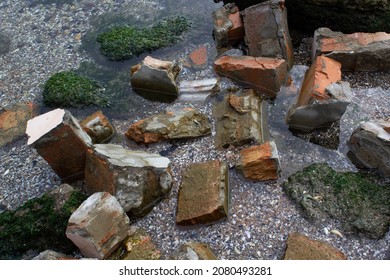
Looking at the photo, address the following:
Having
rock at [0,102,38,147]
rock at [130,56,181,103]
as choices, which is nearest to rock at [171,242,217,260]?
rock at [130,56,181,103]

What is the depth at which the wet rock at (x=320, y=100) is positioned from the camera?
4.51 metres

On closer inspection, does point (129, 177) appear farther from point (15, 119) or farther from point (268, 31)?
point (268, 31)

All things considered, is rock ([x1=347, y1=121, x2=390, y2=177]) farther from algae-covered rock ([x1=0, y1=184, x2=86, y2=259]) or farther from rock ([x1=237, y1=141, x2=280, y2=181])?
algae-covered rock ([x1=0, y1=184, x2=86, y2=259])

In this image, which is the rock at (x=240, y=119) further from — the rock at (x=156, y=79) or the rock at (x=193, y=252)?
the rock at (x=193, y=252)

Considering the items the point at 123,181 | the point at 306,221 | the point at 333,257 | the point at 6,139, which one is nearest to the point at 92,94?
the point at 6,139

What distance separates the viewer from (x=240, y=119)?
4738 mm

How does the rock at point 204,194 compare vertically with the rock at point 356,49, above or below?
below

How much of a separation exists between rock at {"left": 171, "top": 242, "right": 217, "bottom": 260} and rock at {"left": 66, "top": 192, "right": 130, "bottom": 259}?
0.53 m

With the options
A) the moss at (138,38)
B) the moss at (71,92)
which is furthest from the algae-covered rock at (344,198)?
the moss at (138,38)

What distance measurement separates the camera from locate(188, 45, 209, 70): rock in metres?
5.60

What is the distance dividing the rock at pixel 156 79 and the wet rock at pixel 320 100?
4.60 ft

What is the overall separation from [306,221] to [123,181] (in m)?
1.68

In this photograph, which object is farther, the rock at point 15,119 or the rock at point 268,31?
the rock at point 268,31

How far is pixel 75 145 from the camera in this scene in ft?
13.8
